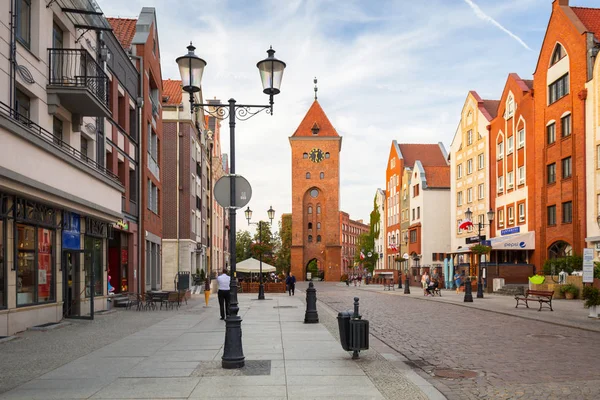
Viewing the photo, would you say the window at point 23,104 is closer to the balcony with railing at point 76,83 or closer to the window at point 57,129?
the balcony with railing at point 76,83

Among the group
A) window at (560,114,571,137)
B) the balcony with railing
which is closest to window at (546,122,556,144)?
window at (560,114,571,137)

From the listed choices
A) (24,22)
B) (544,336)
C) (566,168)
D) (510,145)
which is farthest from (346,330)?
(510,145)

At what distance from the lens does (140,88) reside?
28797 mm

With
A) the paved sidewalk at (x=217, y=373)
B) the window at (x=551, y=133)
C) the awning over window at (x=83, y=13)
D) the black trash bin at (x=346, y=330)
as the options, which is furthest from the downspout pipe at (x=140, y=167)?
the window at (x=551, y=133)

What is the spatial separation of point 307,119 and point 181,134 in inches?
2053

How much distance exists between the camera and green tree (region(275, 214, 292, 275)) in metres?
111

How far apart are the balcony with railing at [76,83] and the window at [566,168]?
26.6m

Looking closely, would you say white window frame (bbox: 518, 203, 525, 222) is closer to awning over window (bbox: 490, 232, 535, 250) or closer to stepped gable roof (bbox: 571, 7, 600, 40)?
awning over window (bbox: 490, 232, 535, 250)

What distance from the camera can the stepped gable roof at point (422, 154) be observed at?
7744 centimetres

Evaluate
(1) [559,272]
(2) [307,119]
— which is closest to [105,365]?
(1) [559,272]

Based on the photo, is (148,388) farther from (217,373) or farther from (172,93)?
(172,93)

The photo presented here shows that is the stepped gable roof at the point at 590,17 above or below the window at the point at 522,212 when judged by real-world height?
above

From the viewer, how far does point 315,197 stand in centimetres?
9400

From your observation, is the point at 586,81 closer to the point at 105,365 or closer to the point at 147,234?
the point at 147,234
